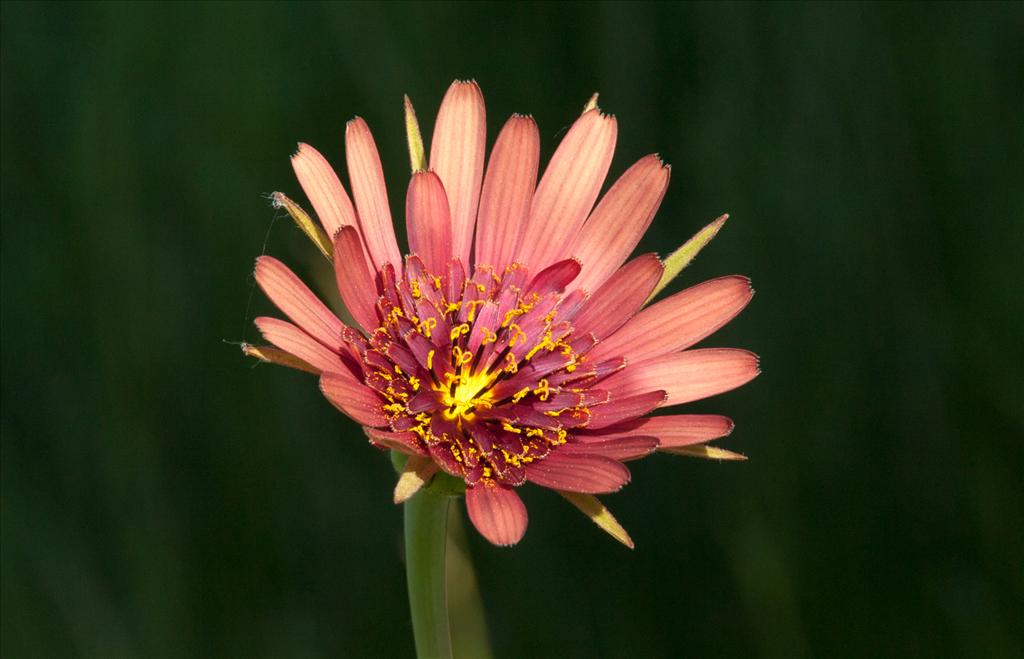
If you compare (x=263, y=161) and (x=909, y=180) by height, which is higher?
(x=263, y=161)

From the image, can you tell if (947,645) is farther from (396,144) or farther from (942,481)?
(396,144)

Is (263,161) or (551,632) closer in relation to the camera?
(551,632)

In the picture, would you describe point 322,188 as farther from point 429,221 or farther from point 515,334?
point 515,334

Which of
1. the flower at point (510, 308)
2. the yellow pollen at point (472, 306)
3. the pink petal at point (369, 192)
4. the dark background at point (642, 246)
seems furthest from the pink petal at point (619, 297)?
the dark background at point (642, 246)

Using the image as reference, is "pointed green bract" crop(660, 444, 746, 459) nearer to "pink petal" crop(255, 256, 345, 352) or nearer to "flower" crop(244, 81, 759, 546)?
"flower" crop(244, 81, 759, 546)

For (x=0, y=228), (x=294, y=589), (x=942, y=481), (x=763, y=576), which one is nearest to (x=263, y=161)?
(x=0, y=228)

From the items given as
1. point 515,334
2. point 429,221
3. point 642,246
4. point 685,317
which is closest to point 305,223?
point 429,221

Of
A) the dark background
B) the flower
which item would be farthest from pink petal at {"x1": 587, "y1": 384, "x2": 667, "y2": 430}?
the dark background
